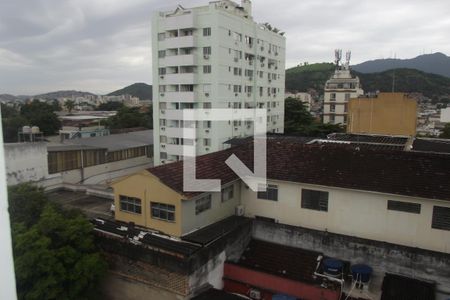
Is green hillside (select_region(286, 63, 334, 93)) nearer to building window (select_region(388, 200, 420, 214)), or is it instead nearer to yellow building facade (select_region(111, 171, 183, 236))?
building window (select_region(388, 200, 420, 214))

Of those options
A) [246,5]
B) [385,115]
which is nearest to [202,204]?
[385,115]

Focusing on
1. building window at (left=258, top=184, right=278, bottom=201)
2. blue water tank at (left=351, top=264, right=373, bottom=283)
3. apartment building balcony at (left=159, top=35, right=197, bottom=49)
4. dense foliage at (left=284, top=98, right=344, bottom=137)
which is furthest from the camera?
dense foliage at (left=284, top=98, right=344, bottom=137)

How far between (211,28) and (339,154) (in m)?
18.3

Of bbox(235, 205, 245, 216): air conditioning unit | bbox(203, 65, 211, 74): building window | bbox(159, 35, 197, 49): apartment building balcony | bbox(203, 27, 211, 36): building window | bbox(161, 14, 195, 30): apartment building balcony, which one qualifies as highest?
bbox(161, 14, 195, 30): apartment building balcony

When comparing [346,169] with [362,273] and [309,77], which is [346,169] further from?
[309,77]

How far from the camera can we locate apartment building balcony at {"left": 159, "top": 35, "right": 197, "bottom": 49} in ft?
92.8

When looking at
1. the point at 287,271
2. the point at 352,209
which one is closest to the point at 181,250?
the point at 287,271

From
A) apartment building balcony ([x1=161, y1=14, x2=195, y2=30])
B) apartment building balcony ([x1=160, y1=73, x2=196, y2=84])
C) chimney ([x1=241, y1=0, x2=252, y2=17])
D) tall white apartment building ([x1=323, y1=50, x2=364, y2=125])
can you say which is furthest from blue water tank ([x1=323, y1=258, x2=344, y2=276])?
tall white apartment building ([x1=323, y1=50, x2=364, y2=125])

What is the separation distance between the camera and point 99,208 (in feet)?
49.9

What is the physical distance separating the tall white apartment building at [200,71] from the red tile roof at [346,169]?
15.4 metres

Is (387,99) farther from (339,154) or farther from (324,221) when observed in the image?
(324,221)

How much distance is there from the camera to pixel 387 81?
80.5m

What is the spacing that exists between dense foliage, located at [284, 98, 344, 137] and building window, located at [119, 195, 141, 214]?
24978 mm

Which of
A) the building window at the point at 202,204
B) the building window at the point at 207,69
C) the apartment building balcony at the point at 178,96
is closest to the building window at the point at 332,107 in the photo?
the building window at the point at 207,69
